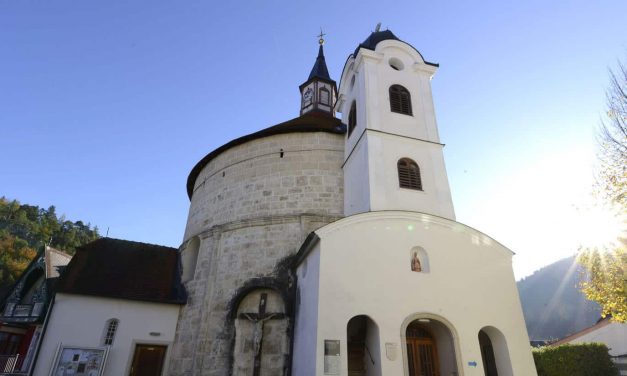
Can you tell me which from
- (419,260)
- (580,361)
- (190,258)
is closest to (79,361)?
(190,258)

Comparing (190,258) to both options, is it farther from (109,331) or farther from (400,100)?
(400,100)

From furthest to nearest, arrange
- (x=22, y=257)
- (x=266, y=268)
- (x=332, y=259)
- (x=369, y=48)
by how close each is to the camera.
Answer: (x=22, y=257), (x=369, y=48), (x=266, y=268), (x=332, y=259)

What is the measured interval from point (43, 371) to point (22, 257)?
42375 millimetres

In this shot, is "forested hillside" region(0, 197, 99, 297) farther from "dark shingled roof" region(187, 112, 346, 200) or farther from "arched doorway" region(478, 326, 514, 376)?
"arched doorway" region(478, 326, 514, 376)

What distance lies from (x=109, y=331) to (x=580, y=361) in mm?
18122

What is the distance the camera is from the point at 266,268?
42.6 feet

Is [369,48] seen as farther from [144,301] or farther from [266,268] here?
[144,301]

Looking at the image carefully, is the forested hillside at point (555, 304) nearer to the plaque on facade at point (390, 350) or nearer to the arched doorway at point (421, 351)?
the arched doorway at point (421, 351)

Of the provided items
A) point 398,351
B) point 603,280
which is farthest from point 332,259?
point 603,280

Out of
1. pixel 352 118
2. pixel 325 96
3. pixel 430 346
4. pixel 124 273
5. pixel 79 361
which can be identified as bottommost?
pixel 79 361

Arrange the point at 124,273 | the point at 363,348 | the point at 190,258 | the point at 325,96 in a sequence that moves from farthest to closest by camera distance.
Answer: the point at 325,96
the point at 190,258
the point at 124,273
the point at 363,348

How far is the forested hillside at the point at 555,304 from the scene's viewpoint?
60656 mm

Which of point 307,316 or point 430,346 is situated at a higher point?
point 307,316

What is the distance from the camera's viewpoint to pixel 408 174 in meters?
12.5
